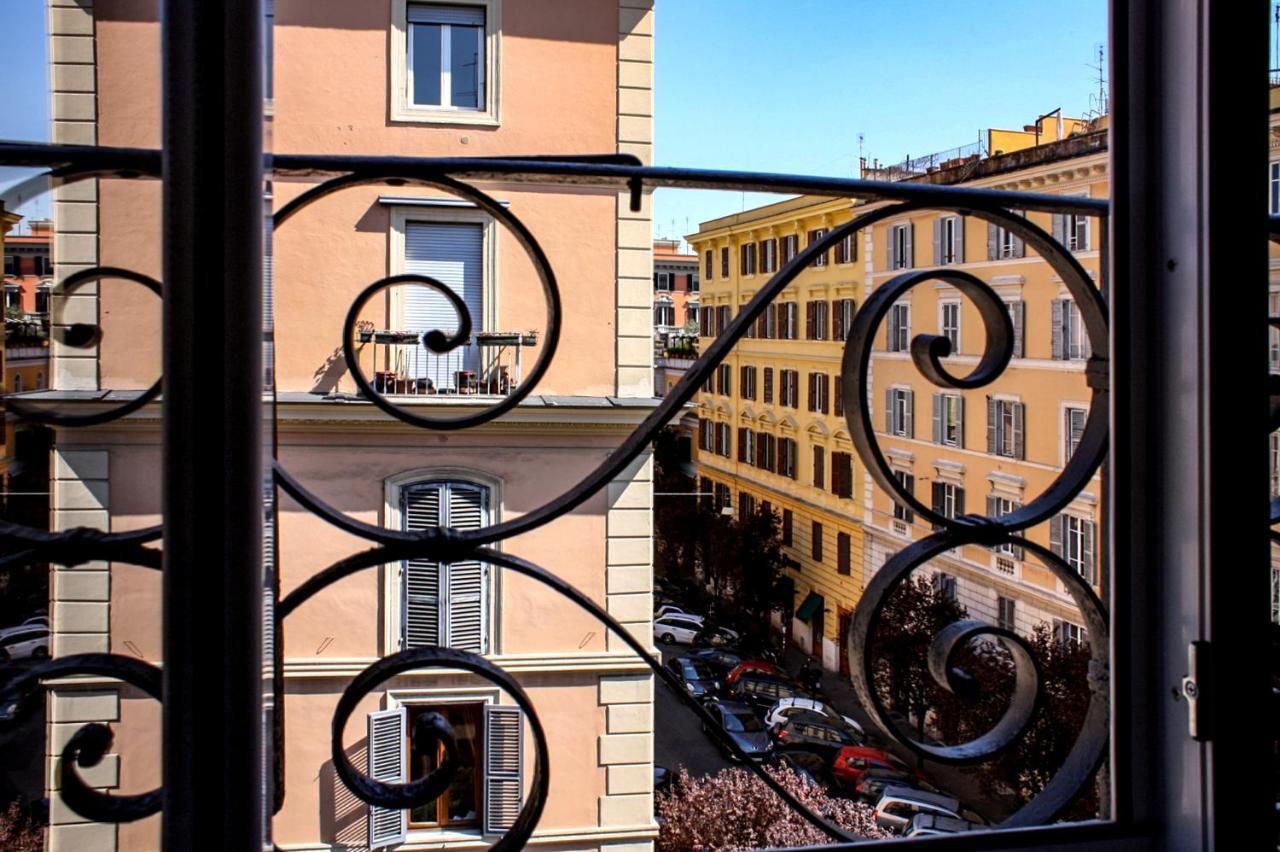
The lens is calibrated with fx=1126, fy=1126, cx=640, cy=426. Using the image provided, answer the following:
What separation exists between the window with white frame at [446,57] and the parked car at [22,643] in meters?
4.73

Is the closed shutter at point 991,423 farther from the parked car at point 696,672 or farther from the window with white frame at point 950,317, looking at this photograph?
the parked car at point 696,672

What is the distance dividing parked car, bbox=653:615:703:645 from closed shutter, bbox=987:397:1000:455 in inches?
98.8

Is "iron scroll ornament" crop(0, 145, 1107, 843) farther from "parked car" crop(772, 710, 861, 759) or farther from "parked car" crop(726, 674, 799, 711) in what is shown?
"parked car" crop(726, 674, 799, 711)

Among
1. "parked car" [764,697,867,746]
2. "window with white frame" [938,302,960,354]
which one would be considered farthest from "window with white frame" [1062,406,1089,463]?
"parked car" [764,697,867,746]

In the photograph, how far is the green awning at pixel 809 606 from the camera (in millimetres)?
9344

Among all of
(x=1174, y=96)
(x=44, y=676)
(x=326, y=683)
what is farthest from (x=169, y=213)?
(x=326, y=683)

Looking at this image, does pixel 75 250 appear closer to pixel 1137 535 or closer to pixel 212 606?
pixel 212 606

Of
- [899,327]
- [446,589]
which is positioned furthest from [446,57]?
[899,327]

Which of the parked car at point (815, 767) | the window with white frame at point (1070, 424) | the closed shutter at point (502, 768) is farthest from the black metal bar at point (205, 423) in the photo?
the parked car at point (815, 767)

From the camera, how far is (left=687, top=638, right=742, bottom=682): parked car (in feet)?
26.4

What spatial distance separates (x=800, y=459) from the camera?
29.0 ft

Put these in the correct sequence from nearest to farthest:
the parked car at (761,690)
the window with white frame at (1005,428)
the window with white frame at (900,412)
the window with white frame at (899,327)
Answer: the window with white frame at (1005,428)
the parked car at (761,690)
the window with white frame at (900,412)
the window with white frame at (899,327)

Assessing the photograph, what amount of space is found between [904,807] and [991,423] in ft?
8.88

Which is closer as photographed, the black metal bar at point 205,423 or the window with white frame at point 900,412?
the black metal bar at point 205,423
